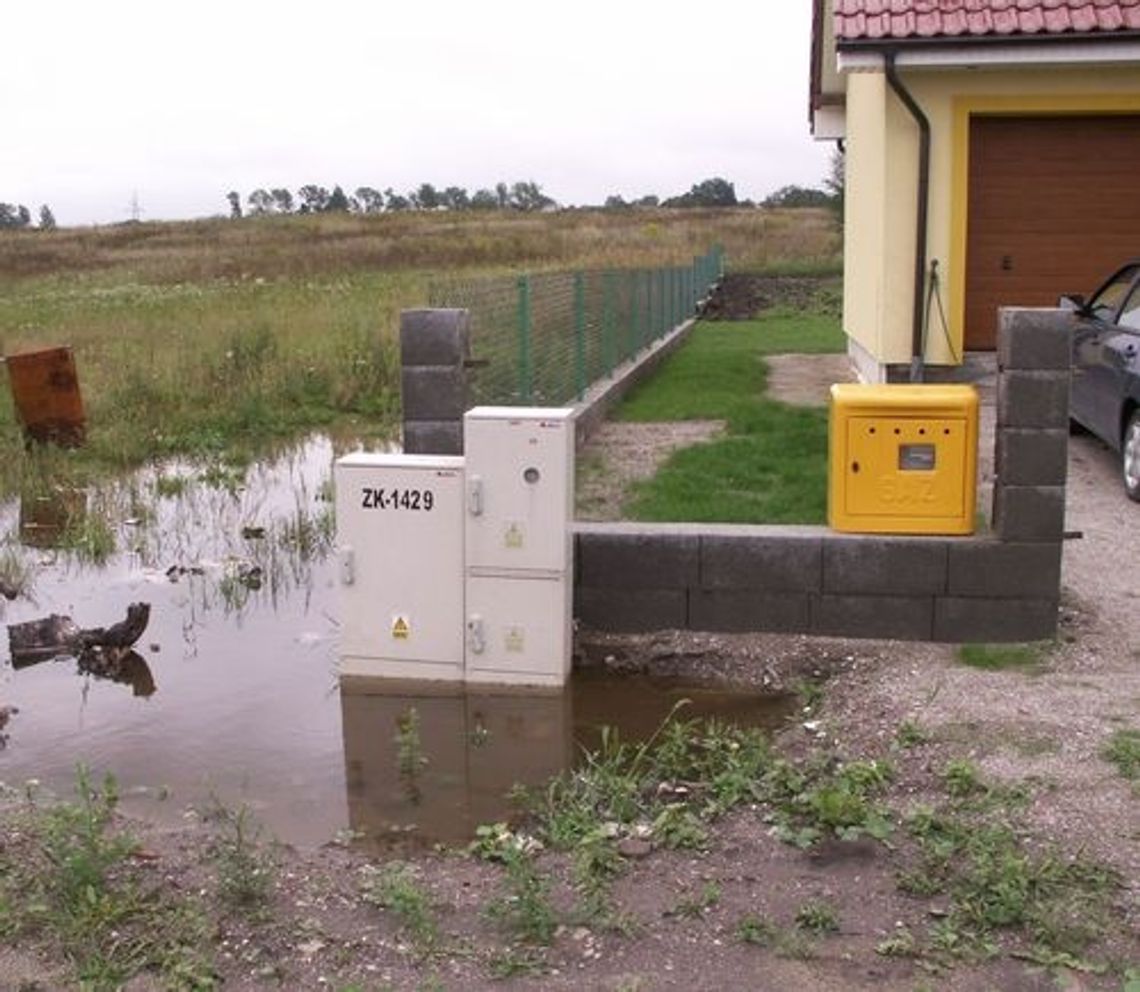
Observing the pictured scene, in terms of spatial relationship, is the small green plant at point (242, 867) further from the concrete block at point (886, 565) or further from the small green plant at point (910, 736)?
the concrete block at point (886, 565)

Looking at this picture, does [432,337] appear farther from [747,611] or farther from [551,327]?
[551,327]

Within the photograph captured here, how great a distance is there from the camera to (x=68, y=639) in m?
7.37

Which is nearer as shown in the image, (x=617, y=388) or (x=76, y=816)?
(x=76, y=816)

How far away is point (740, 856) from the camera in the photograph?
15.3 feet

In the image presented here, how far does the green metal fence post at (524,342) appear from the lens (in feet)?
31.8

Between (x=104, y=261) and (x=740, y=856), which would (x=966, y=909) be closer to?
(x=740, y=856)

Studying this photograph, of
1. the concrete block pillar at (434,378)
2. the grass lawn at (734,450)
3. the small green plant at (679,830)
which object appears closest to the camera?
the small green plant at (679,830)

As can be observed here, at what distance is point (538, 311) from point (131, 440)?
15.0 ft

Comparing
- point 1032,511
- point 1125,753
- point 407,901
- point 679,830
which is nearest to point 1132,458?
point 1032,511

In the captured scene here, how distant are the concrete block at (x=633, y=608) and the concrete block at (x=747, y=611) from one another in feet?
0.22

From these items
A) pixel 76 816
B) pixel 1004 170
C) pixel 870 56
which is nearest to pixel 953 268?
pixel 1004 170

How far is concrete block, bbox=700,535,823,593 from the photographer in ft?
22.6

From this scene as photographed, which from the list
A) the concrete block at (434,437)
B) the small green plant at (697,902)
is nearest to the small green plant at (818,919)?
the small green plant at (697,902)

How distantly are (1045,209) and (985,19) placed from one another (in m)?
1.97
